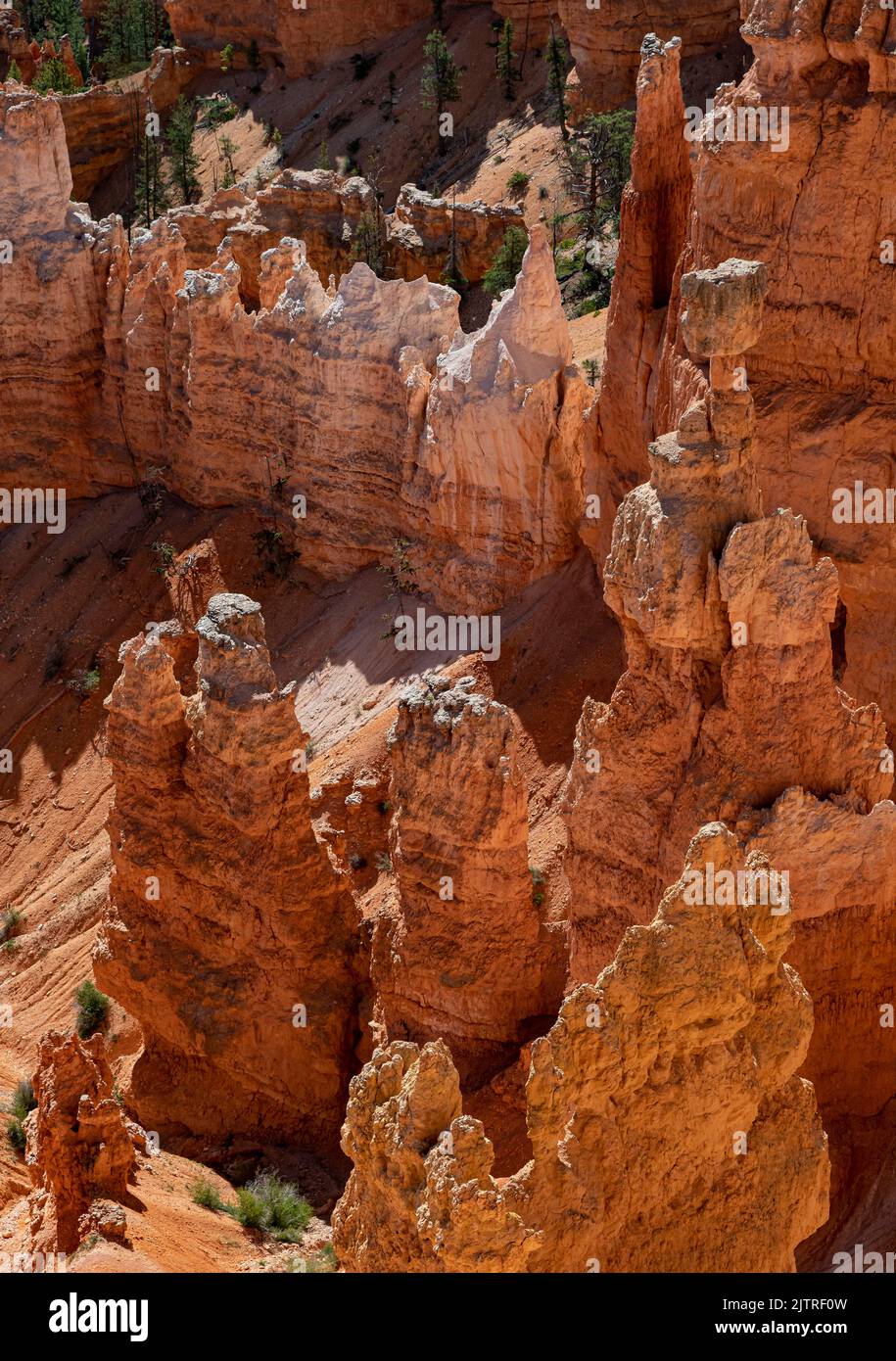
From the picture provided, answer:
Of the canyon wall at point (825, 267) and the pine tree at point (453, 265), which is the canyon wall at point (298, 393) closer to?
the canyon wall at point (825, 267)

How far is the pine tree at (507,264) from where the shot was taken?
4516 centimetres

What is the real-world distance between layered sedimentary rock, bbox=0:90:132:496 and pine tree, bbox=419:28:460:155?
23538mm

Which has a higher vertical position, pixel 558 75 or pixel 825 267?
pixel 558 75

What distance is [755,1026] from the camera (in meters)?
14.6

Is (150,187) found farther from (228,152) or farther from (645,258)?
(645,258)

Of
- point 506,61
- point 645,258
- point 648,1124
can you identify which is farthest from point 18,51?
point 648,1124

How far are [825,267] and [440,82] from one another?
129 ft

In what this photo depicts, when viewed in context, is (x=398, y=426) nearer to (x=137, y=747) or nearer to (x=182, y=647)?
(x=182, y=647)

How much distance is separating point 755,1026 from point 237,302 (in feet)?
73.5

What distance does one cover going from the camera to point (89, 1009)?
86.2 feet

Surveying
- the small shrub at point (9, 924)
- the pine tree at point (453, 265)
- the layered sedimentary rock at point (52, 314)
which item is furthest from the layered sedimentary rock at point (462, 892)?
the pine tree at point (453, 265)

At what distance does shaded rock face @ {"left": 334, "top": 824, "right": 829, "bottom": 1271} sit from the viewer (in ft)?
45.2

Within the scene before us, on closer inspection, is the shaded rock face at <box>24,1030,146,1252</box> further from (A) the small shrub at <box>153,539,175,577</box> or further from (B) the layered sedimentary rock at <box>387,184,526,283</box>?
(B) the layered sedimentary rock at <box>387,184,526,283</box>

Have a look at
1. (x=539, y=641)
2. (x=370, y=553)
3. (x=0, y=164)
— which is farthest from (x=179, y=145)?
(x=539, y=641)
